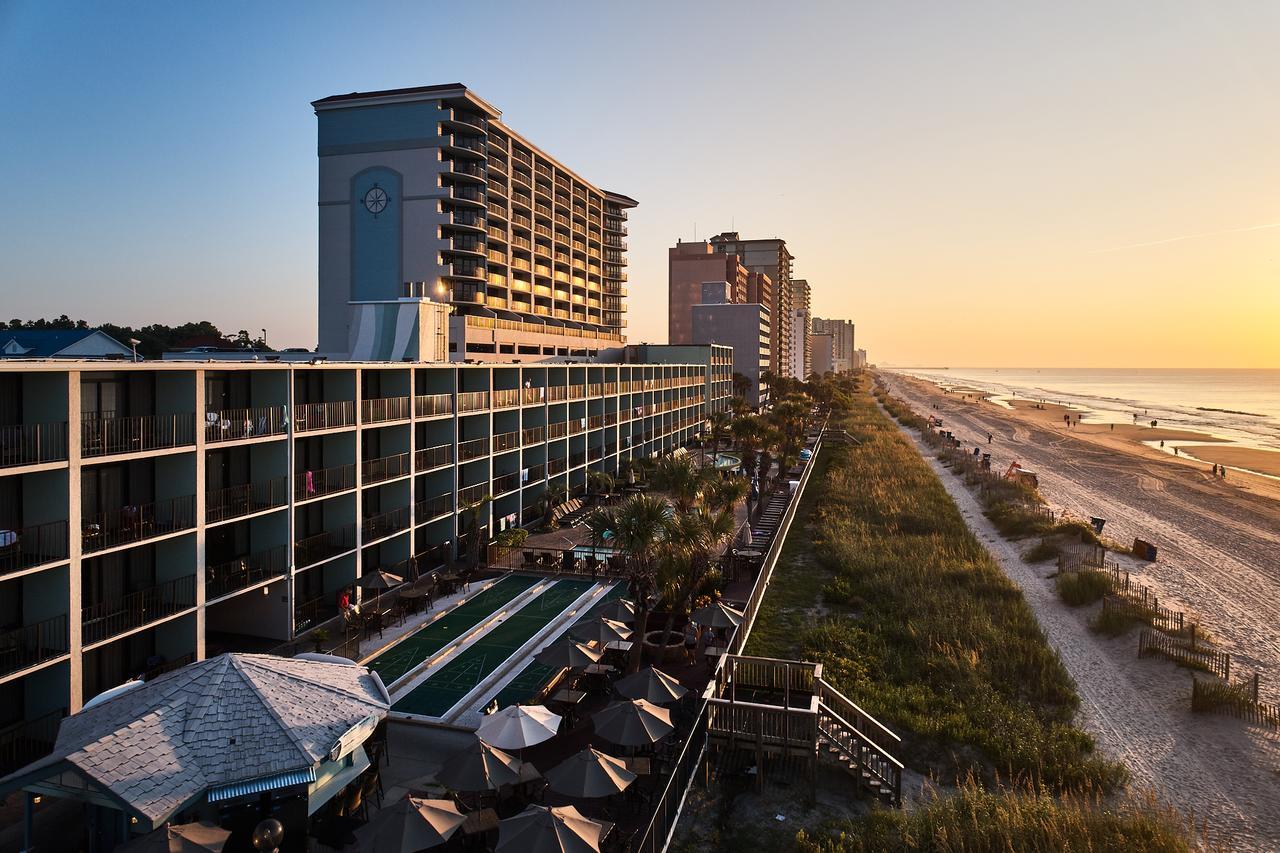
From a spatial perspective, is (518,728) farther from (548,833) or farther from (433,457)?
(433,457)

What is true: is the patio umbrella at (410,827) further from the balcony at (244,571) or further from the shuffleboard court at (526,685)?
the balcony at (244,571)

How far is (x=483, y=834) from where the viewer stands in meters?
13.1

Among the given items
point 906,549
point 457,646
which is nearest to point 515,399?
point 457,646

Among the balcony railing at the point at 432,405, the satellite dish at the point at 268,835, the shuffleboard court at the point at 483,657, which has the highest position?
the balcony railing at the point at 432,405

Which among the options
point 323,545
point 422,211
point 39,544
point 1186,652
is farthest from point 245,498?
point 422,211

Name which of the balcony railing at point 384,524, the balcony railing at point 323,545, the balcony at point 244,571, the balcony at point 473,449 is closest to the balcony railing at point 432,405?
the balcony at point 473,449

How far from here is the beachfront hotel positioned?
16.2 m

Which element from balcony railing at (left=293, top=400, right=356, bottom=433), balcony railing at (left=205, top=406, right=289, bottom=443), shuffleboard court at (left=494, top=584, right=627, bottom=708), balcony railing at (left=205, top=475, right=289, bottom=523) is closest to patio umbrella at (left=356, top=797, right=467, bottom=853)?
shuffleboard court at (left=494, top=584, right=627, bottom=708)

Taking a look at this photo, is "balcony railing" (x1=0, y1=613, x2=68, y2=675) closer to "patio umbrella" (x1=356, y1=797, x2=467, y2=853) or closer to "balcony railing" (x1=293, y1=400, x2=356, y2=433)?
"balcony railing" (x1=293, y1=400, x2=356, y2=433)

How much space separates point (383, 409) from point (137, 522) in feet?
35.4

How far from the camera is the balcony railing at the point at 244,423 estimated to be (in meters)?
20.6

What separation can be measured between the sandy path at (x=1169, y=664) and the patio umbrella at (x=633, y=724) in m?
11.8

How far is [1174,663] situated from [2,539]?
32.5 meters

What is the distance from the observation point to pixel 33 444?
15.6m
